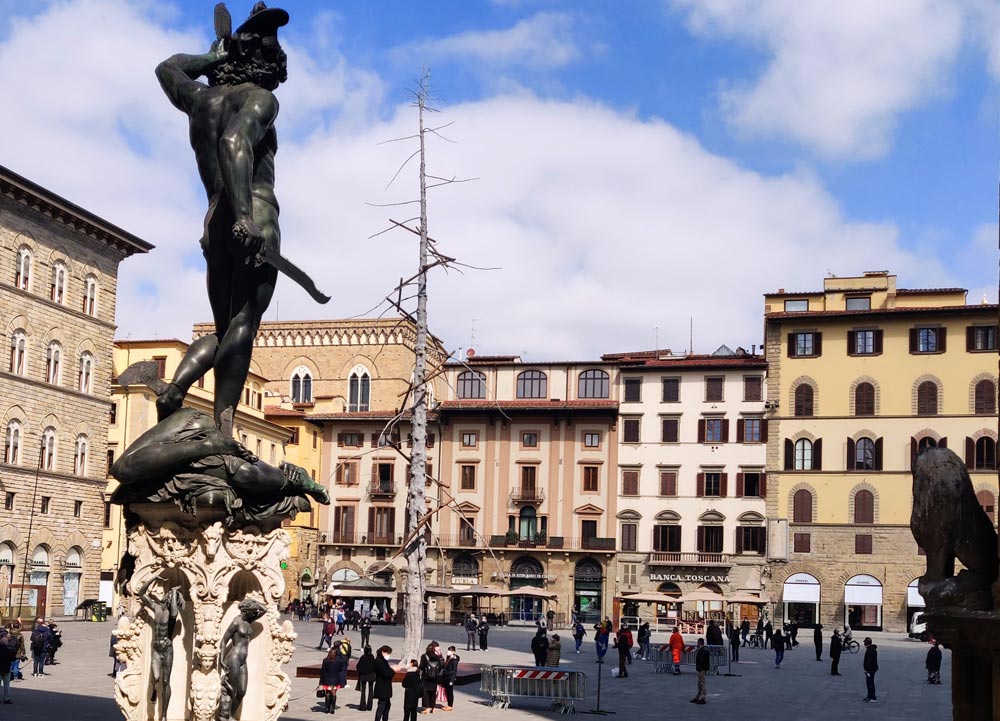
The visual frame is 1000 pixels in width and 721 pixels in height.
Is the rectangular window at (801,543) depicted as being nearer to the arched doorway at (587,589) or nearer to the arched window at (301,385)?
the arched doorway at (587,589)

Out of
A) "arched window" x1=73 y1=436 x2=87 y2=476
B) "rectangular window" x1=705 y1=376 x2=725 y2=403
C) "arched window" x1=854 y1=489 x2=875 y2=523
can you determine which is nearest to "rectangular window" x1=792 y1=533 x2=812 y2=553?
"arched window" x1=854 y1=489 x2=875 y2=523

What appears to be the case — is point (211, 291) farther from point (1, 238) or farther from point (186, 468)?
point (1, 238)

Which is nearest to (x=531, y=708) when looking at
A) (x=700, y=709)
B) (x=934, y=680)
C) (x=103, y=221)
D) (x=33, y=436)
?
(x=700, y=709)

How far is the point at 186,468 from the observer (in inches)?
294

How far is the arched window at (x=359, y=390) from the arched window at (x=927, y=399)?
3971cm

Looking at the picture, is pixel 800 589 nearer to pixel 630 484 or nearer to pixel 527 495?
pixel 630 484

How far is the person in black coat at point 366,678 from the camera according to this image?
22.1 meters

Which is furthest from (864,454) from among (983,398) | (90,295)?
(90,295)

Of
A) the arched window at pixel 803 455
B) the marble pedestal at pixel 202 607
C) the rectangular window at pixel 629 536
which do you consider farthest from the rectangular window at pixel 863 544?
the marble pedestal at pixel 202 607

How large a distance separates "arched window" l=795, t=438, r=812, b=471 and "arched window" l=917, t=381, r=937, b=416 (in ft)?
20.5

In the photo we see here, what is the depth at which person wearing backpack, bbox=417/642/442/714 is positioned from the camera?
23766 mm

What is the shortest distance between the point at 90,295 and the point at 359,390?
3499 cm

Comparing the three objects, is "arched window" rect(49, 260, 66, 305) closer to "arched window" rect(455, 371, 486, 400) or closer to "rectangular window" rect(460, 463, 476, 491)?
"rectangular window" rect(460, 463, 476, 491)

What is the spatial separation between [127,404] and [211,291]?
59.9 meters
